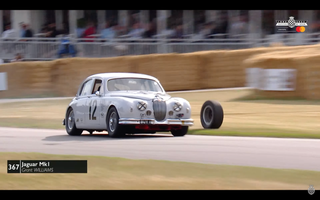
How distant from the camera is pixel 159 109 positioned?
37.0 feet

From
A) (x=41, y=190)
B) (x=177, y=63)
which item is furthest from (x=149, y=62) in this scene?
(x=41, y=190)

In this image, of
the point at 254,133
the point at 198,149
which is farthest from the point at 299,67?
the point at 198,149

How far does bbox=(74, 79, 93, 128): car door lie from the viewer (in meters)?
12.5

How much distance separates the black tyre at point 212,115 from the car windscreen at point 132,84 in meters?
1.07

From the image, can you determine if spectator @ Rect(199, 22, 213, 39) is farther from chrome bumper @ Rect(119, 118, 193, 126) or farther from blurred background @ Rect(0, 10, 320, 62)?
chrome bumper @ Rect(119, 118, 193, 126)

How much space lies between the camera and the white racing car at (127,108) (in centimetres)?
1110

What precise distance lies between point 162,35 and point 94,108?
14377mm

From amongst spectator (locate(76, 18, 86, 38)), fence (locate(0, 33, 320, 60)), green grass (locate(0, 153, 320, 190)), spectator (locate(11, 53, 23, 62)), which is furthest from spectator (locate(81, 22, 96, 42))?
green grass (locate(0, 153, 320, 190))

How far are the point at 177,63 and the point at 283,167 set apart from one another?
53.3 ft

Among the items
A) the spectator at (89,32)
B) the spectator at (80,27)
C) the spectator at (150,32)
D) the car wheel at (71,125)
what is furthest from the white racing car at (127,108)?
the spectator at (80,27)

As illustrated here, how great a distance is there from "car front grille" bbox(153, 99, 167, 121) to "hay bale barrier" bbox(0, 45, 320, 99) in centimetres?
900

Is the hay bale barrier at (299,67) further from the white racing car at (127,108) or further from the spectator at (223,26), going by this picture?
the white racing car at (127,108)

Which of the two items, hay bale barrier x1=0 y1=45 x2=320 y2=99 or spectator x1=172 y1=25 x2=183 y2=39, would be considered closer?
hay bale barrier x1=0 y1=45 x2=320 y2=99
